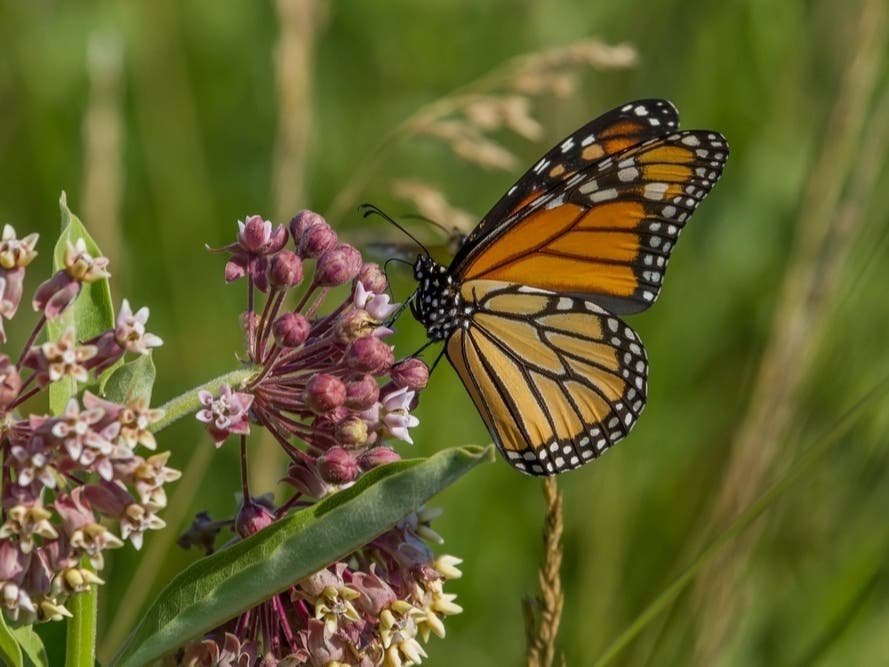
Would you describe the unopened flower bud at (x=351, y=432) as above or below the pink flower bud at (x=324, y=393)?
below

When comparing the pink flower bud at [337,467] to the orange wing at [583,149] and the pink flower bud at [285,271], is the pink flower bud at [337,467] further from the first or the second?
the orange wing at [583,149]

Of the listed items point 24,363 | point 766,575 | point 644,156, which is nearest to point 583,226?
point 644,156

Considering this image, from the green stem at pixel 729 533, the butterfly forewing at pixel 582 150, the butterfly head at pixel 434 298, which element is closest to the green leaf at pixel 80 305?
the butterfly head at pixel 434 298

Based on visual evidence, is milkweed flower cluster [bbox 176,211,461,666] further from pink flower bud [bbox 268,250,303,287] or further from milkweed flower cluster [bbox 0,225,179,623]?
milkweed flower cluster [bbox 0,225,179,623]

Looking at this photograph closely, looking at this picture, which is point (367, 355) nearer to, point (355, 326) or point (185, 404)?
point (355, 326)

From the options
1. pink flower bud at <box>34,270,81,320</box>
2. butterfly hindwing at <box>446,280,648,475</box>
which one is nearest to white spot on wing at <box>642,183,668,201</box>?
butterfly hindwing at <box>446,280,648,475</box>

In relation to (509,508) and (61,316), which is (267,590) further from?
(509,508)
